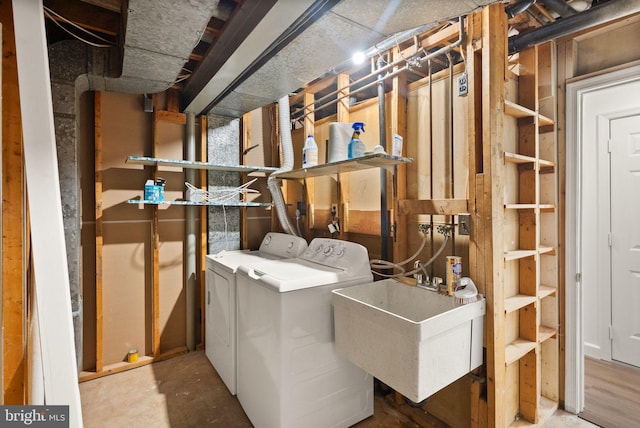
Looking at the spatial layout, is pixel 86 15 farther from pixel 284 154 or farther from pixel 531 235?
pixel 531 235

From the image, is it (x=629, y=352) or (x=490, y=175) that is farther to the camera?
(x=629, y=352)

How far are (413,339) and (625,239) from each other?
8.58ft

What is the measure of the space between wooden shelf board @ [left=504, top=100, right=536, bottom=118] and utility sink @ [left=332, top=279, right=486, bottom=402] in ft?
3.48

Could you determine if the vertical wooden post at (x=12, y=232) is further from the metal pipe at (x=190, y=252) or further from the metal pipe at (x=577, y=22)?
the metal pipe at (x=577, y=22)

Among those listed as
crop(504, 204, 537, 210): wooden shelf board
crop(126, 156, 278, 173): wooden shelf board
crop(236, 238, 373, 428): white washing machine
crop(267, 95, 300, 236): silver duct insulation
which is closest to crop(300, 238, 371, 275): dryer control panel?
crop(236, 238, 373, 428): white washing machine

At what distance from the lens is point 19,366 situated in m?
1.37

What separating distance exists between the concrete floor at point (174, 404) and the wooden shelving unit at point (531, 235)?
0.82ft

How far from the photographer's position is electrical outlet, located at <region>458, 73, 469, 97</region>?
172 centimetres

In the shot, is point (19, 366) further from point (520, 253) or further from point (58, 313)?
point (520, 253)

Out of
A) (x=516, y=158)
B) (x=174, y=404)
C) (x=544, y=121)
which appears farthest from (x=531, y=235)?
(x=174, y=404)

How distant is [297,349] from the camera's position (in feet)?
5.62

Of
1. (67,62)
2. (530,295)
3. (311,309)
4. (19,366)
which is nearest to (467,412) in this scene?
(530,295)

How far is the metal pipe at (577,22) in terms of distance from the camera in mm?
1503

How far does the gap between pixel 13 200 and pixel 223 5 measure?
1504 mm
